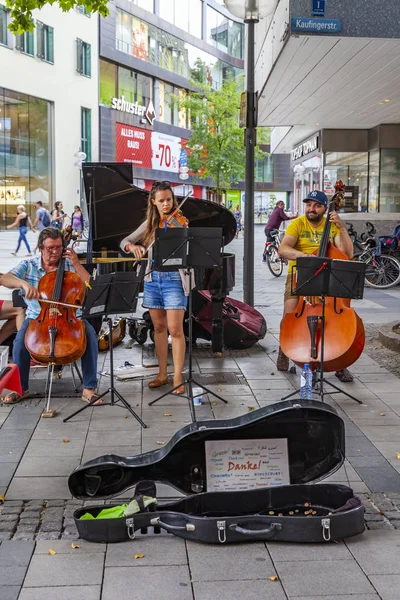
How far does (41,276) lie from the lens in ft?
22.4

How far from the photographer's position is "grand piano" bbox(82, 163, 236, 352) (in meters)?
8.59

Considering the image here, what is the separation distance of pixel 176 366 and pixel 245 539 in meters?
3.29

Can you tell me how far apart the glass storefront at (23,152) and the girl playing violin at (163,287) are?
27468 mm

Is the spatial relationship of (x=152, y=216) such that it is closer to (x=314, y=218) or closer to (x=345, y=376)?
(x=314, y=218)

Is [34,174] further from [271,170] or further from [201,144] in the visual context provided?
[271,170]

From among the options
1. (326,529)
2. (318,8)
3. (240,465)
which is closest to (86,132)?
(318,8)

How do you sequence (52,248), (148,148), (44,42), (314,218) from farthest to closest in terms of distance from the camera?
(148,148) → (44,42) → (314,218) → (52,248)

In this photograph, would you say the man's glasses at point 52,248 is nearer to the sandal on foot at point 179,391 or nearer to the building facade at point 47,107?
the sandal on foot at point 179,391

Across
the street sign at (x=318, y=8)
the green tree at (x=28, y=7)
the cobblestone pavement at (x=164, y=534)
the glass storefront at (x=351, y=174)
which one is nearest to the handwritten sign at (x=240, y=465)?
the cobblestone pavement at (x=164, y=534)

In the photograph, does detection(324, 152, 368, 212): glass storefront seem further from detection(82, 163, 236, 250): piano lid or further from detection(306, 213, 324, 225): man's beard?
detection(306, 213, 324, 225): man's beard

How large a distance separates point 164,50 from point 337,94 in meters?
38.1

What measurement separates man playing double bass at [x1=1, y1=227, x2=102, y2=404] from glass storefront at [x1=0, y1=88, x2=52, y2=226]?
27.7 m

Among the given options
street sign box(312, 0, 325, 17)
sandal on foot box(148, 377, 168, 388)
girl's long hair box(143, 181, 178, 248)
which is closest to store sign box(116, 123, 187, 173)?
street sign box(312, 0, 325, 17)

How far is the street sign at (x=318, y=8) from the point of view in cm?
1052
